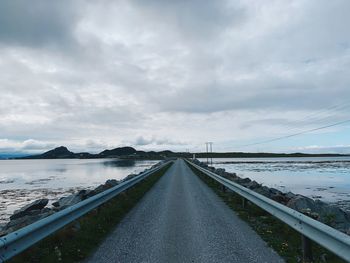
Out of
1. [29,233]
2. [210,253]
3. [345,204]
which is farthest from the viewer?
[345,204]

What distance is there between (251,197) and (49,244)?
6729 millimetres

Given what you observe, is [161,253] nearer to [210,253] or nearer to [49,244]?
[210,253]

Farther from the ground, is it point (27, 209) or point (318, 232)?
point (318, 232)

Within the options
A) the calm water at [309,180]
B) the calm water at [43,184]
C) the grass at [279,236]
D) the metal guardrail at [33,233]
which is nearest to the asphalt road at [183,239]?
the grass at [279,236]

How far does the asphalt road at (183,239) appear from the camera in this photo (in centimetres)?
643

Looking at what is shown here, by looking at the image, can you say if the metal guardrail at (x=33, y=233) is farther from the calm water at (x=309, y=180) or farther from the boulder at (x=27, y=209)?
the calm water at (x=309, y=180)

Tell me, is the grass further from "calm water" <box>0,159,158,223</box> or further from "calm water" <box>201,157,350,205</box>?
"calm water" <box>201,157,350,205</box>

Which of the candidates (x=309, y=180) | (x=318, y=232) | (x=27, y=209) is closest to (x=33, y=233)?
(x=318, y=232)

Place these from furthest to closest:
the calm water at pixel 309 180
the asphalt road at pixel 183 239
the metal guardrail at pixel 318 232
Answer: the calm water at pixel 309 180
the asphalt road at pixel 183 239
the metal guardrail at pixel 318 232

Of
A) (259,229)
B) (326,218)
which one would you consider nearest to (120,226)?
(259,229)

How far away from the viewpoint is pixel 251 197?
37.6 feet

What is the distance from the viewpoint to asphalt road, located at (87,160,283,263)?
6.43 m

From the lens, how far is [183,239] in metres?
7.77

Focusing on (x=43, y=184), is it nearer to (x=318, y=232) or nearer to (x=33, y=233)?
(x=33, y=233)
